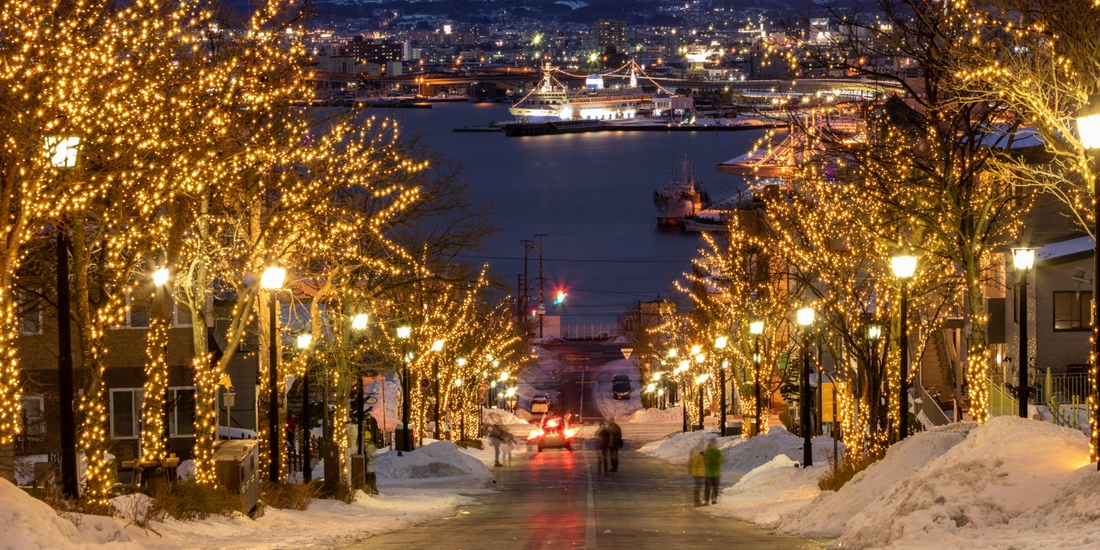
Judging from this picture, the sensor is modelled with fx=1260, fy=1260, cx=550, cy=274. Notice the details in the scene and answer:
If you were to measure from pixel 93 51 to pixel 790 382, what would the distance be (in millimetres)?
51022

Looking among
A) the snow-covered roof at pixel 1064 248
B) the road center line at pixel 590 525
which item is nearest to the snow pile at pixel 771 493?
the road center line at pixel 590 525

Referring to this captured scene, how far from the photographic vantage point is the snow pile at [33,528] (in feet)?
38.6

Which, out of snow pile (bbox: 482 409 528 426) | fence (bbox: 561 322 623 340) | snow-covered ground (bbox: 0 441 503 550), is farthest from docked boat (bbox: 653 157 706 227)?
snow-covered ground (bbox: 0 441 503 550)

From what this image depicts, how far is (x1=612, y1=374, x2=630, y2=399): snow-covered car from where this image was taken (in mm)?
87750

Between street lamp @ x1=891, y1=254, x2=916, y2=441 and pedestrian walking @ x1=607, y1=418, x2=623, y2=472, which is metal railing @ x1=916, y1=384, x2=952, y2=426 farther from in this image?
street lamp @ x1=891, y1=254, x2=916, y2=441

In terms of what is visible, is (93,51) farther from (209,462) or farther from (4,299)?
(209,462)

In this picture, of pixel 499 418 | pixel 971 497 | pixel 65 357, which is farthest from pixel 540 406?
pixel 971 497

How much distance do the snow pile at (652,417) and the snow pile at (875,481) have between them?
2066 inches

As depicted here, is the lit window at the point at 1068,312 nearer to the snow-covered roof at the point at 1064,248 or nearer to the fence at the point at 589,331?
the snow-covered roof at the point at 1064,248

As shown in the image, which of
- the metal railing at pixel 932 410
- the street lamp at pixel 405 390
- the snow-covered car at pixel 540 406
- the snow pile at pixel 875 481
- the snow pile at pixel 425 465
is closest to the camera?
the snow pile at pixel 875 481

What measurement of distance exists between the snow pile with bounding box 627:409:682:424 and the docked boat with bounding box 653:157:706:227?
95184mm

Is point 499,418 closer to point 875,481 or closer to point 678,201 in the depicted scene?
point 875,481

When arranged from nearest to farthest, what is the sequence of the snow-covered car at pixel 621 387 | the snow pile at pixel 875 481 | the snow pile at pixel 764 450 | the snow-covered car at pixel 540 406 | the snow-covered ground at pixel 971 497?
the snow-covered ground at pixel 971 497 → the snow pile at pixel 875 481 → the snow pile at pixel 764 450 → the snow-covered car at pixel 540 406 → the snow-covered car at pixel 621 387

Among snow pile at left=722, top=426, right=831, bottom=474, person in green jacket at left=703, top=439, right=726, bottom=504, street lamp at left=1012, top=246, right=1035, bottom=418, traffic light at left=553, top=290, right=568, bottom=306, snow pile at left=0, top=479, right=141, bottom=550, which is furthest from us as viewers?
traffic light at left=553, top=290, right=568, bottom=306
